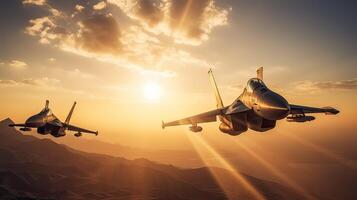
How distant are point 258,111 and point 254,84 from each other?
3.02 m

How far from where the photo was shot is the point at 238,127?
21.4 m

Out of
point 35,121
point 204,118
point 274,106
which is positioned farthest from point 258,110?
point 35,121

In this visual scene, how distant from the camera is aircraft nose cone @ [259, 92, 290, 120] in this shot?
14.7 meters

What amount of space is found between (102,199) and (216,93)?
17119 cm

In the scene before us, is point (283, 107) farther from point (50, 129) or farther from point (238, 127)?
point (50, 129)

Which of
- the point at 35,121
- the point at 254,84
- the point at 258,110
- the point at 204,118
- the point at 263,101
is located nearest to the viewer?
the point at 263,101

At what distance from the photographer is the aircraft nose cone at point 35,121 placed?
125 feet

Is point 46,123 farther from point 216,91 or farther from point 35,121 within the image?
point 216,91

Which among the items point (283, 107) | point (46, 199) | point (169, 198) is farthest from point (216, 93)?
point (169, 198)

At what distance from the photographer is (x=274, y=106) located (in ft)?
49.5

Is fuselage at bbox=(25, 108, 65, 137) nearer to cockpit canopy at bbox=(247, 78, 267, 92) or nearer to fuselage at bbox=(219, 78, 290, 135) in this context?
fuselage at bbox=(219, 78, 290, 135)

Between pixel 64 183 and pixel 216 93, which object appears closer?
pixel 216 93

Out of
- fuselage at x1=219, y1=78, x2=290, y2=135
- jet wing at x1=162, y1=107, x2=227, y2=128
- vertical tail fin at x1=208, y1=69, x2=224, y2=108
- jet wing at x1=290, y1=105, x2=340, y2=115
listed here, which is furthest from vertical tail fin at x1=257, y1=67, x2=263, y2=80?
vertical tail fin at x1=208, y1=69, x2=224, y2=108

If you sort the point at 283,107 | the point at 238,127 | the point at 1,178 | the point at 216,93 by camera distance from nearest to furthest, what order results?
the point at 283,107 → the point at 238,127 → the point at 216,93 → the point at 1,178
